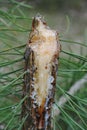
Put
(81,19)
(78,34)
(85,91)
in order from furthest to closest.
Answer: (81,19), (78,34), (85,91)

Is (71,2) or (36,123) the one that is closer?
(36,123)

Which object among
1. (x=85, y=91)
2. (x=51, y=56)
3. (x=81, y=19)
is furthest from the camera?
(x=81, y=19)

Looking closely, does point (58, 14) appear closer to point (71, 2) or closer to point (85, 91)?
point (71, 2)

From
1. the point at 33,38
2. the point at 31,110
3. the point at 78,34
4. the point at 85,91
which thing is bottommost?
the point at 78,34

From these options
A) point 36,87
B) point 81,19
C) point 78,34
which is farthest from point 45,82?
point 81,19

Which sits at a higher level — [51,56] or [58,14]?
[51,56]

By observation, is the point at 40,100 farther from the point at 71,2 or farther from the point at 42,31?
the point at 71,2
